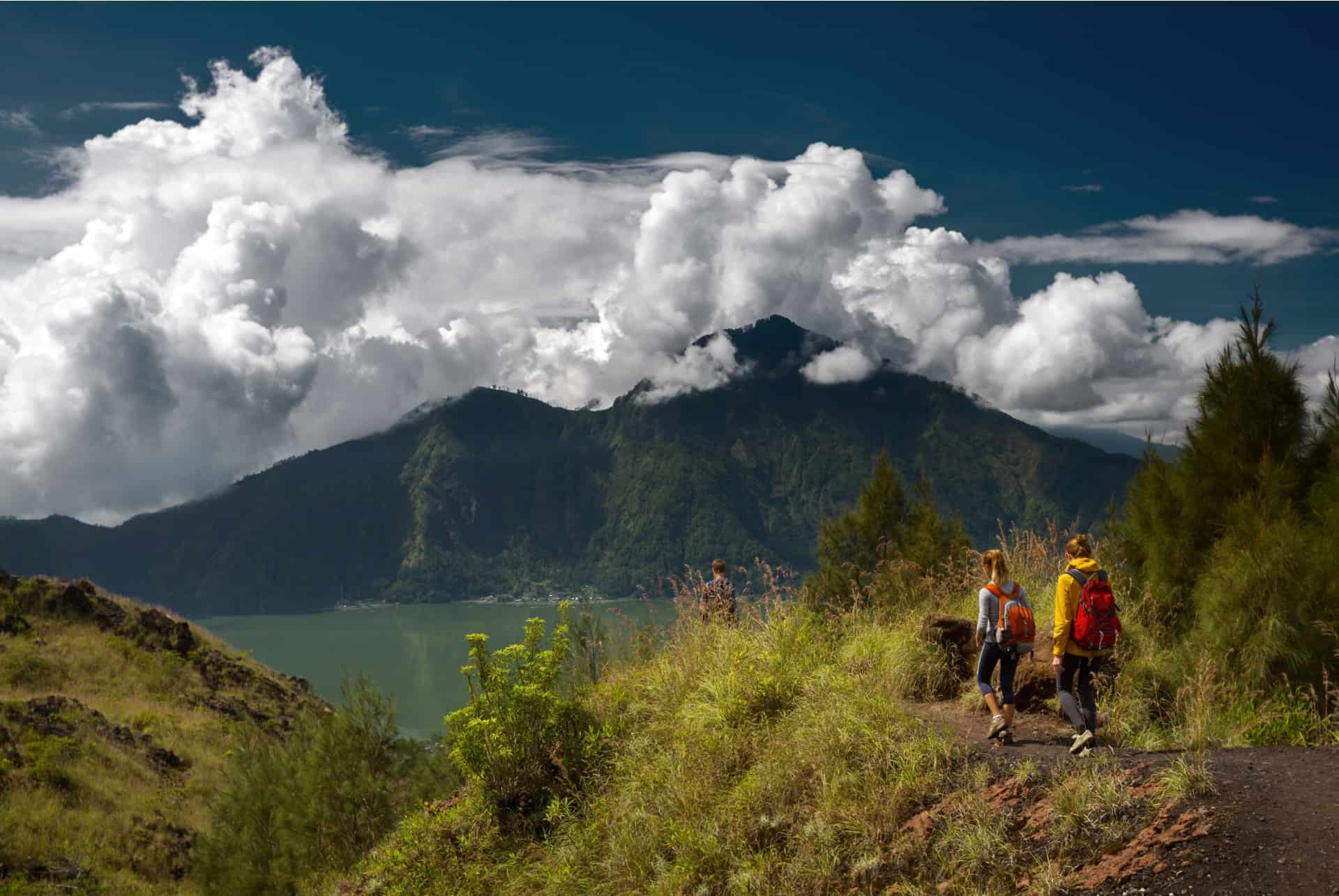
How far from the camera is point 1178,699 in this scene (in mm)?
7676

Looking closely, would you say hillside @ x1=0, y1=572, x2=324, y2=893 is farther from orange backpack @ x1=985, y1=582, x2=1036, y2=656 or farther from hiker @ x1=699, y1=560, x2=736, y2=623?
orange backpack @ x1=985, y1=582, x2=1036, y2=656

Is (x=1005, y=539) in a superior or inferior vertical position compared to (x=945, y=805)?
superior

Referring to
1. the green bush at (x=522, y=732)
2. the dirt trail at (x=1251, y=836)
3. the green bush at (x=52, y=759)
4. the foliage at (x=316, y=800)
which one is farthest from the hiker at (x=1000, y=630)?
the green bush at (x=52, y=759)

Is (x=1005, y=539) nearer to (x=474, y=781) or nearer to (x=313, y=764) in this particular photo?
(x=474, y=781)

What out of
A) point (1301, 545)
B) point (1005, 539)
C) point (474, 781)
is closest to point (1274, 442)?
point (1301, 545)

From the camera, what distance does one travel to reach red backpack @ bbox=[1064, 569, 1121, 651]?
7.32 metres

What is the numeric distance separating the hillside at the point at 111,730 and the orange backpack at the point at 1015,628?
80.9 feet

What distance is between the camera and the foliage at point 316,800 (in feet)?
74.5

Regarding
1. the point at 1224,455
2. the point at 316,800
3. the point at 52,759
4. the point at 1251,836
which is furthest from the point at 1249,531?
the point at 52,759

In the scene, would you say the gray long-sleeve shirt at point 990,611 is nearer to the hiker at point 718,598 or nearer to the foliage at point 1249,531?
the foliage at point 1249,531

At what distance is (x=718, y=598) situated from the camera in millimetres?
11234

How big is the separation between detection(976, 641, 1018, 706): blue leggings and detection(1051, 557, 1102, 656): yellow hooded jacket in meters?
0.49

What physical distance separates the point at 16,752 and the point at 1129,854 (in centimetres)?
3408

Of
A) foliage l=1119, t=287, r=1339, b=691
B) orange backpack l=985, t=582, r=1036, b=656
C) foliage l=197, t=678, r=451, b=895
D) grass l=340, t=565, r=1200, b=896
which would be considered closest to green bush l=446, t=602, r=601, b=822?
grass l=340, t=565, r=1200, b=896
